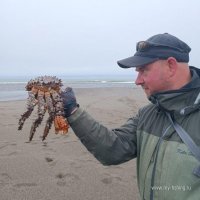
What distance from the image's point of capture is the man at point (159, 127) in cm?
262

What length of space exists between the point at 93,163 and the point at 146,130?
161 inches

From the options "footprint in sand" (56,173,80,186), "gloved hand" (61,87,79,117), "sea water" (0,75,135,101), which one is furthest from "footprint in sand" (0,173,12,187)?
"gloved hand" (61,87,79,117)

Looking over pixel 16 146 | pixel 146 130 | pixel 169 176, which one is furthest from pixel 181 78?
pixel 16 146

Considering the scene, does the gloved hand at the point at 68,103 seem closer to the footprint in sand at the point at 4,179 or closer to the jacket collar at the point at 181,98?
the jacket collar at the point at 181,98

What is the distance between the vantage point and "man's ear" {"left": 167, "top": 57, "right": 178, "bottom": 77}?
288 cm

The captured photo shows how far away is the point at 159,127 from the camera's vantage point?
289 centimetres

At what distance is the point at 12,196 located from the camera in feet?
17.5

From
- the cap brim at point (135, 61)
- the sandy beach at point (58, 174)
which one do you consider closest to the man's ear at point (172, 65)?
the cap brim at point (135, 61)

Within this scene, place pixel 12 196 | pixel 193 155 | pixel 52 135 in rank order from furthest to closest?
pixel 52 135 → pixel 12 196 → pixel 193 155

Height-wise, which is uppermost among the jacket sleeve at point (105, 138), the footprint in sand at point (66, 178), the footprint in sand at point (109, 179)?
the jacket sleeve at point (105, 138)

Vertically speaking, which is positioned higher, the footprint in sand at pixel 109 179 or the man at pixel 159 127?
the man at pixel 159 127

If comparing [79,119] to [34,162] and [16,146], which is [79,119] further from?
[16,146]

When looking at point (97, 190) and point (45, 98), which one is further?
point (97, 190)

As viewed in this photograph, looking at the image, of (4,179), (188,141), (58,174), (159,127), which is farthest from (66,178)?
(188,141)
